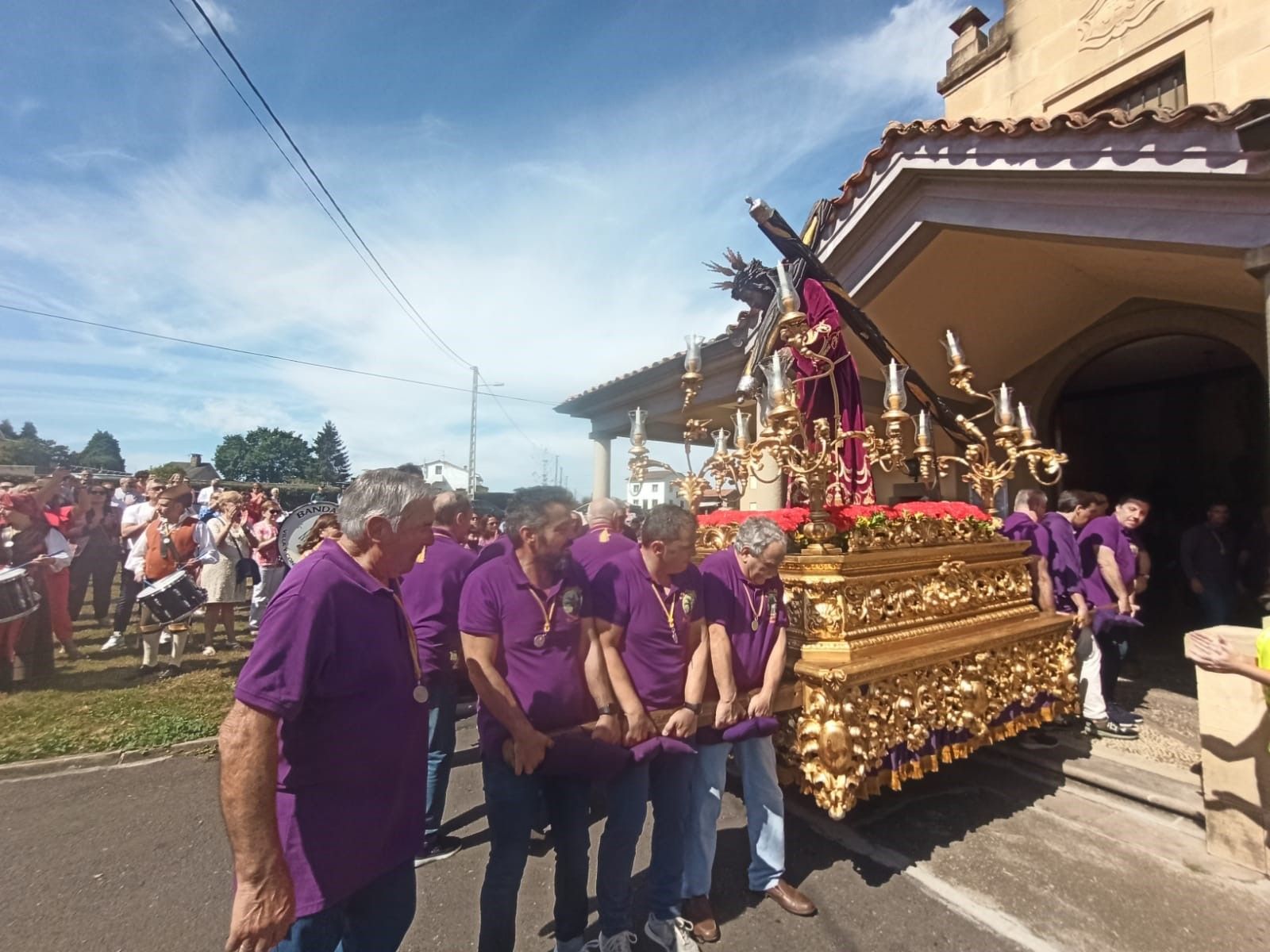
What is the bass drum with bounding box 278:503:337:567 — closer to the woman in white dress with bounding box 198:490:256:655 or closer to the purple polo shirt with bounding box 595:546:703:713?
the woman in white dress with bounding box 198:490:256:655

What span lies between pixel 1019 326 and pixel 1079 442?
357 centimetres

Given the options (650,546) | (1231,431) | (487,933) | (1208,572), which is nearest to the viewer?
(487,933)

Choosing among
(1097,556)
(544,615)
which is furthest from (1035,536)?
(544,615)

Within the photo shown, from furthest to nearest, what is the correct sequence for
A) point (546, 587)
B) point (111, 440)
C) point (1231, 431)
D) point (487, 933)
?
→ point (111, 440) < point (1231, 431) < point (546, 587) < point (487, 933)

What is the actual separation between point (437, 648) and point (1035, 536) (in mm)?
4414

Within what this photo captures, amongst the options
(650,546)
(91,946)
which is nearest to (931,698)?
(650,546)

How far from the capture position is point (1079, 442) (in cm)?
933

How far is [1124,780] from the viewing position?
12.5 ft

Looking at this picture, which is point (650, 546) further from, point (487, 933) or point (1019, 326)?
point (1019, 326)

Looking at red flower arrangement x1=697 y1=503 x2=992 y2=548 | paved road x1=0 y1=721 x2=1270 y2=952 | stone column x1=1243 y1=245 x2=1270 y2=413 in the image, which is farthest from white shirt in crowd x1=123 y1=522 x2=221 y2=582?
stone column x1=1243 y1=245 x2=1270 y2=413

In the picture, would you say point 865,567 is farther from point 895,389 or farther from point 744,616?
point 895,389

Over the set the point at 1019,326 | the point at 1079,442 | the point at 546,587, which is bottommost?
the point at 546,587

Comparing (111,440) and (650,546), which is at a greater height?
(111,440)

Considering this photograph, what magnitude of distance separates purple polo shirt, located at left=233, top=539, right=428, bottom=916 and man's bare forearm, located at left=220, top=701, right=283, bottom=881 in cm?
5
